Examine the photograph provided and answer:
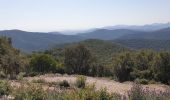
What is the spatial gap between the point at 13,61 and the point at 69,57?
1337 inches

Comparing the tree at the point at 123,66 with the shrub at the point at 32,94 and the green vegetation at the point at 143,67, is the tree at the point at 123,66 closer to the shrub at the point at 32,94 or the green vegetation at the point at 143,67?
the green vegetation at the point at 143,67

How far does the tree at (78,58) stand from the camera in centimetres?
7631

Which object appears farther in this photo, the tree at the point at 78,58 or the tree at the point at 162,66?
the tree at the point at 78,58

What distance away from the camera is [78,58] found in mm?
75812

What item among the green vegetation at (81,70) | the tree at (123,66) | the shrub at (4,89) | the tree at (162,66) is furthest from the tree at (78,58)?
the shrub at (4,89)

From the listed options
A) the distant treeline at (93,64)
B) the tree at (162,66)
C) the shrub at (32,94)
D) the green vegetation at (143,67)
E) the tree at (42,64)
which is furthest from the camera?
the tree at (42,64)

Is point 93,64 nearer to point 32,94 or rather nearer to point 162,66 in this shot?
point 162,66

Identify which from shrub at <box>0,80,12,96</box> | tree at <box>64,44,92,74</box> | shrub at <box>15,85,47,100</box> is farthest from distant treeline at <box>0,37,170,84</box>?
shrub at <box>15,85,47,100</box>

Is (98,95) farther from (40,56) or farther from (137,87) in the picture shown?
(40,56)

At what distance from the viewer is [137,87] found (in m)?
8.23

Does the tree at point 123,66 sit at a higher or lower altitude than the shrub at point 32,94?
lower

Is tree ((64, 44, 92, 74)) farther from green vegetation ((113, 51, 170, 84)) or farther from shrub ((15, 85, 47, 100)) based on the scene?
shrub ((15, 85, 47, 100))

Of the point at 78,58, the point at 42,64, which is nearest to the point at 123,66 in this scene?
the point at 78,58

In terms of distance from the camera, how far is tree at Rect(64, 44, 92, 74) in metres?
76.3
